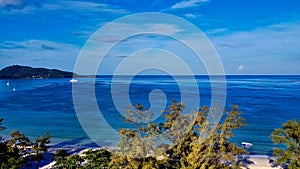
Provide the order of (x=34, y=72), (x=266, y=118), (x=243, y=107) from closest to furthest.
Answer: (x=266, y=118) → (x=243, y=107) → (x=34, y=72)

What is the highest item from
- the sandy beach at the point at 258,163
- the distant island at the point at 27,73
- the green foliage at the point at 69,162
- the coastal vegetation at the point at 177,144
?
the distant island at the point at 27,73

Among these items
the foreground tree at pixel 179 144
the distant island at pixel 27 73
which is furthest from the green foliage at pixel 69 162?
the distant island at pixel 27 73

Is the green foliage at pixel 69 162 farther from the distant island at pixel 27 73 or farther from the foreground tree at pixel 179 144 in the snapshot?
the distant island at pixel 27 73

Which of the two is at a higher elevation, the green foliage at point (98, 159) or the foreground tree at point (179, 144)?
the foreground tree at point (179, 144)

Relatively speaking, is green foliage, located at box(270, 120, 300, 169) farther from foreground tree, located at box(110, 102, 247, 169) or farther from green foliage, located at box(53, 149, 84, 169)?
green foliage, located at box(53, 149, 84, 169)

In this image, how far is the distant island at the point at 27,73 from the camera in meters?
139

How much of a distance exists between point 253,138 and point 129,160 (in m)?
17.2

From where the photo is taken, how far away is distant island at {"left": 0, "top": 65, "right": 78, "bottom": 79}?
5473 inches

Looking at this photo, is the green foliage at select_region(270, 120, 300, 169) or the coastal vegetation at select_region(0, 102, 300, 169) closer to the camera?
the coastal vegetation at select_region(0, 102, 300, 169)

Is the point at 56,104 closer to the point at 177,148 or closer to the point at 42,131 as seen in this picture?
the point at 42,131

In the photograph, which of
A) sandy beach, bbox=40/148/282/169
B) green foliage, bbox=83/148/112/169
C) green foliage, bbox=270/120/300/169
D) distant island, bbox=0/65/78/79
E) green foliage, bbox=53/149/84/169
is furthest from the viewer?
distant island, bbox=0/65/78/79

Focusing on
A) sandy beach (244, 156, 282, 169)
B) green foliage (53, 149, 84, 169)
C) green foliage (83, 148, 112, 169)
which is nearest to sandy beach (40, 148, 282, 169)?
sandy beach (244, 156, 282, 169)

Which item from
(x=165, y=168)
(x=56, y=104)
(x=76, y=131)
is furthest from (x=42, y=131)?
(x=165, y=168)

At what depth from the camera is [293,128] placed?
1267 centimetres
